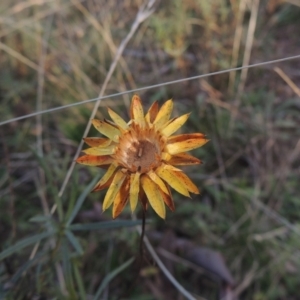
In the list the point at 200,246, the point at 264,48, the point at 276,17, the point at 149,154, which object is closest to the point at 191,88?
the point at 264,48

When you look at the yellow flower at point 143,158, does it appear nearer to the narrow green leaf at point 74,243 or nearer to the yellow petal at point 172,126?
the yellow petal at point 172,126

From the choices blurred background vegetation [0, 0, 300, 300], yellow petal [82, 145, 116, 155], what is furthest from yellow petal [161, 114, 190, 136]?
blurred background vegetation [0, 0, 300, 300]

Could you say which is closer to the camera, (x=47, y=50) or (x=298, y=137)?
(x=298, y=137)

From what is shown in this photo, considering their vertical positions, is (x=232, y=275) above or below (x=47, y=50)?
Answer: below

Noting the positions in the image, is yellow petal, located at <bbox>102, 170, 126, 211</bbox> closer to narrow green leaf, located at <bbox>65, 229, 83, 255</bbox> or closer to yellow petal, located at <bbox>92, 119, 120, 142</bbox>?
yellow petal, located at <bbox>92, 119, 120, 142</bbox>

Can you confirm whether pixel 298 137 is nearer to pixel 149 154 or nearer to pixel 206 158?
pixel 206 158

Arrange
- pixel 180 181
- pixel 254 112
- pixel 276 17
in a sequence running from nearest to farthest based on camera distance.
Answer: pixel 180 181, pixel 254 112, pixel 276 17

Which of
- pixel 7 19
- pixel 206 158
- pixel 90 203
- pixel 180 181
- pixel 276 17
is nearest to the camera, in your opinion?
pixel 180 181

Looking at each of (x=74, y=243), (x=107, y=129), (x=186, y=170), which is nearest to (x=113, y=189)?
(x=107, y=129)
